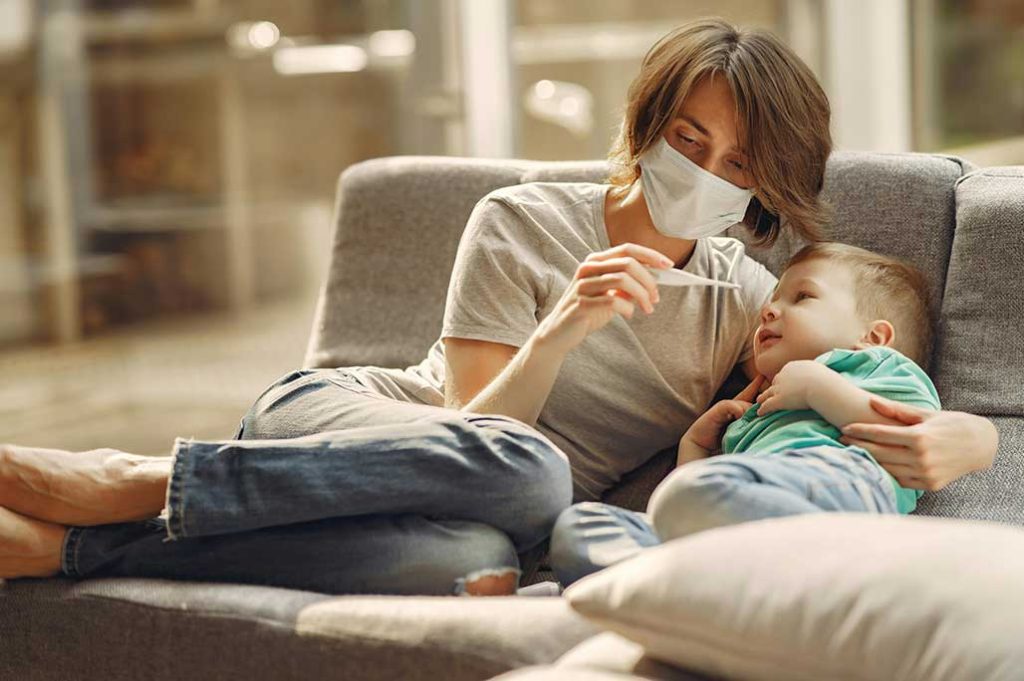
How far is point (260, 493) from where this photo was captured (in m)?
1.56

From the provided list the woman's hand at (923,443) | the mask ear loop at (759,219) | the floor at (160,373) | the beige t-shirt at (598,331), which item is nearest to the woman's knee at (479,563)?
the beige t-shirt at (598,331)

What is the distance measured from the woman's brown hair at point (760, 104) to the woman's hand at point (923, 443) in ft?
1.07

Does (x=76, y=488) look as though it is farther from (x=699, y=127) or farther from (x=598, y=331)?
(x=699, y=127)

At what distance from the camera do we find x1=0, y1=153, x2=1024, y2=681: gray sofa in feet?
4.55

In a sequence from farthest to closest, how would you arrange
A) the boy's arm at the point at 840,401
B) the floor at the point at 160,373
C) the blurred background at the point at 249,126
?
1. the floor at the point at 160,373
2. the blurred background at the point at 249,126
3. the boy's arm at the point at 840,401

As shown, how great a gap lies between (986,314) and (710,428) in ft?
1.37

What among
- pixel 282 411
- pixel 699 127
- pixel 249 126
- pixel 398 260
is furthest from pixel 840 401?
pixel 249 126

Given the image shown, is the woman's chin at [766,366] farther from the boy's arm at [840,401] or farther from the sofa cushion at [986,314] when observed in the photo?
the sofa cushion at [986,314]

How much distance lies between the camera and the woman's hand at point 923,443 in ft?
5.35

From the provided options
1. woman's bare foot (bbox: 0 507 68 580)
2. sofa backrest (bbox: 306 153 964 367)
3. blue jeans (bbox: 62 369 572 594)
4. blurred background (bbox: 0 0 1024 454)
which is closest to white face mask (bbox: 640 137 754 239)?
sofa backrest (bbox: 306 153 964 367)

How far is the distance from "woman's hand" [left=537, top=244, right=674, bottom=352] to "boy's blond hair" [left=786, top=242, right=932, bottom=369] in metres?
0.28

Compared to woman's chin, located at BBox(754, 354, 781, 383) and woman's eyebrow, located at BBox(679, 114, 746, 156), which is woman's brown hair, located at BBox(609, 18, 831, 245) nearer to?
woman's eyebrow, located at BBox(679, 114, 746, 156)

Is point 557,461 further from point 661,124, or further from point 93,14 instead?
point 93,14

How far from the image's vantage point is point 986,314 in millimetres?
1913
